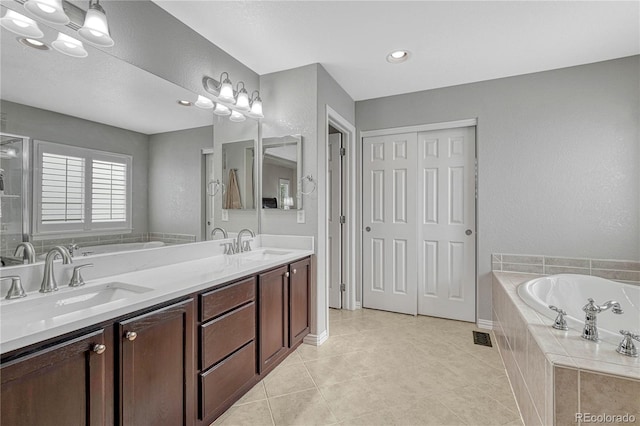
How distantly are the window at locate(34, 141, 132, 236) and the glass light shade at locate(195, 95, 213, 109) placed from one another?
2.17ft

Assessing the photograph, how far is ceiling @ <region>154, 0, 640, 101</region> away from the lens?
178cm

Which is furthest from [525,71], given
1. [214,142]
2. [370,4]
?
[214,142]

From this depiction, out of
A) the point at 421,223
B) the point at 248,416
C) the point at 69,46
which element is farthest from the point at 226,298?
the point at 421,223

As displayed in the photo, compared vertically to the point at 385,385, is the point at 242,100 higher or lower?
higher

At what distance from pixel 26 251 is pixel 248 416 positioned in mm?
1331

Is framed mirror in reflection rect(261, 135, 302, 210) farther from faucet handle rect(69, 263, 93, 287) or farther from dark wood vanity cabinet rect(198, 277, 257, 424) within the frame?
faucet handle rect(69, 263, 93, 287)

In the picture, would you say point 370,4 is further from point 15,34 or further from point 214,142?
point 15,34

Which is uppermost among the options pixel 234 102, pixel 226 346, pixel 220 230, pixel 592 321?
pixel 234 102

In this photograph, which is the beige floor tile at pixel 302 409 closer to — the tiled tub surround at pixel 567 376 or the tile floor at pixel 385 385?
the tile floor at pixel 385 385

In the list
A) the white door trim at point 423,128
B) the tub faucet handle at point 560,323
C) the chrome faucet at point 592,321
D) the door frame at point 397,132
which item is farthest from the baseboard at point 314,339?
the white door trim at point 423,128

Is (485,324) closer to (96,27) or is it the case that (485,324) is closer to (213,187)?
(213,187)

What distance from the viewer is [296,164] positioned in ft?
8.27

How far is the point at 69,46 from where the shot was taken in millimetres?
1389

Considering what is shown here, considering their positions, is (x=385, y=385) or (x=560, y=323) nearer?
(x=560, y=323)
